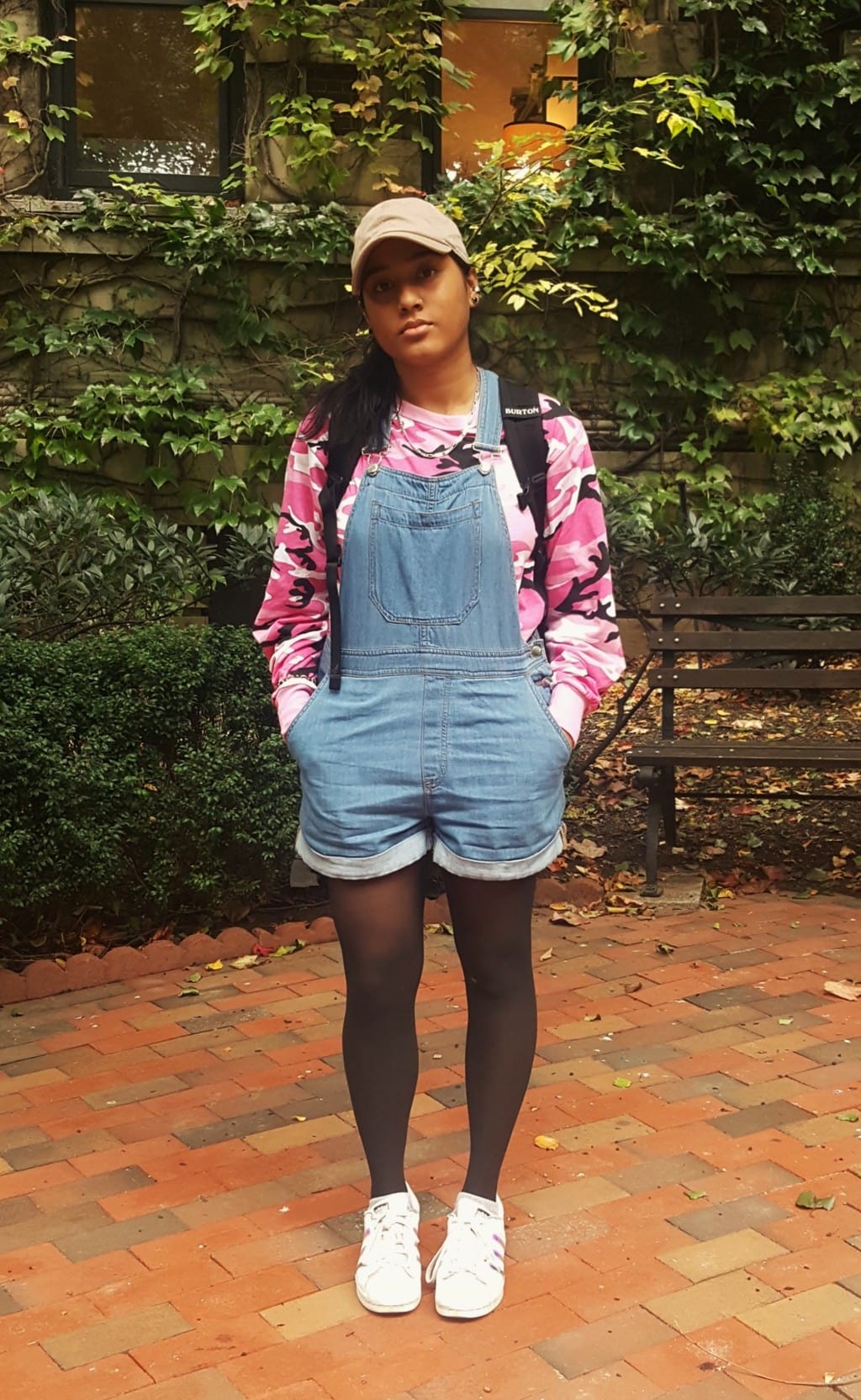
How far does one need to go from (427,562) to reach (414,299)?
452 millimetres

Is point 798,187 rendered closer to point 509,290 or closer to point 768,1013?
point 509,290

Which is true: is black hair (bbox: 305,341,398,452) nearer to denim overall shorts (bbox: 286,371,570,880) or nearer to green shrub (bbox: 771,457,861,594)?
denim overall shorts (bbox: 286,371,570,880)

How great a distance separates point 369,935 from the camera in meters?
2.58

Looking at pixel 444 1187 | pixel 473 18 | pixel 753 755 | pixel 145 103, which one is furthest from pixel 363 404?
pixel 473 18

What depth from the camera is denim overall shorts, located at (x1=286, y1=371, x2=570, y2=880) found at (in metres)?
2.49

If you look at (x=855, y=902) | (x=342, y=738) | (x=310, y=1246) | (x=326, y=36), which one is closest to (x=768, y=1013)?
(x=855, y=902)

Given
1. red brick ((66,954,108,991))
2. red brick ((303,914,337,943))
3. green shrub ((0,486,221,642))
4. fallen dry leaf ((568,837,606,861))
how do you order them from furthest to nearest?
fallen dry leaf ((568,837,606,861)), green shrub ((0,486,221,642)), red brick ((303,914,337,943)), red brick ((66,954,108,991))

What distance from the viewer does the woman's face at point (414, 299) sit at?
250 cm

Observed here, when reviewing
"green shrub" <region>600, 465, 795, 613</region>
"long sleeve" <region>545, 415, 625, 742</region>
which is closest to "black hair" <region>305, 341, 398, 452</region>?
"long sleeve" <region>545, 415, 625, 742</region>

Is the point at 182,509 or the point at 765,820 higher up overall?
the point at 182,509

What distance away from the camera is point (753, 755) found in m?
4.99

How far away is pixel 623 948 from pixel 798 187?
18.7 ft

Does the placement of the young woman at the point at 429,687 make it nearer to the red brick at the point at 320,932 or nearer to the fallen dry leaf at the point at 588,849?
the red brick at the point at 320,932

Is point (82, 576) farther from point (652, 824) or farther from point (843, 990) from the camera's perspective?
point (843, 990)
